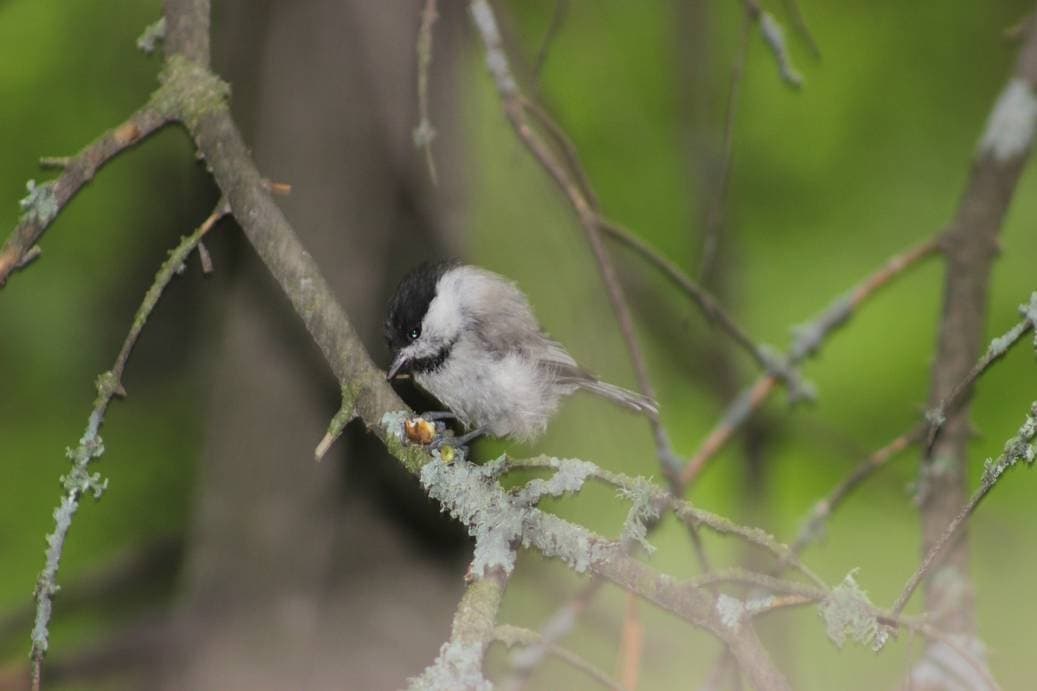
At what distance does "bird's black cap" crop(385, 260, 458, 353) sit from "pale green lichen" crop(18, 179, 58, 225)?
2.32 ft

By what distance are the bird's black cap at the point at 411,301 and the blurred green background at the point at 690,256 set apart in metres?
0.97

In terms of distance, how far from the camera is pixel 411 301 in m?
2.06

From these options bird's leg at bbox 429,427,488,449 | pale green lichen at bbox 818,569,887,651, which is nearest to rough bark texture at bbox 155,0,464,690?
bird's leg at bbox 429,427,488,449

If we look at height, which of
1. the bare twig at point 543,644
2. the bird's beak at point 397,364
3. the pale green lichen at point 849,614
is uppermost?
the bird's beak at point 397,364

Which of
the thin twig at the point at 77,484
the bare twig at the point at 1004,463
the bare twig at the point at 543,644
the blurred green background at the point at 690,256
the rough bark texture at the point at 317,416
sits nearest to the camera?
the bare twig at the point at 1004,463

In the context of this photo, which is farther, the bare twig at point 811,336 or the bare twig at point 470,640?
the bare twig at point 811,336

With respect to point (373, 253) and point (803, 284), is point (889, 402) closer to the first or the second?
point (803, 284)

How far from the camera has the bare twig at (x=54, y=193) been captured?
1468 mm

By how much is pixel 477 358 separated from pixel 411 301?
0.63ft

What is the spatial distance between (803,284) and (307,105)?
180 cm

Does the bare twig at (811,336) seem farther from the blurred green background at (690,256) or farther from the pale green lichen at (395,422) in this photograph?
the pale green lichen at (395,422)

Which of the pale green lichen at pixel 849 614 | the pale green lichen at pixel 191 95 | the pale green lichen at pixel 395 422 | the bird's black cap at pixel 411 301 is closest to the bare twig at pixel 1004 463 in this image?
the pale green lichen at pixel 849 614

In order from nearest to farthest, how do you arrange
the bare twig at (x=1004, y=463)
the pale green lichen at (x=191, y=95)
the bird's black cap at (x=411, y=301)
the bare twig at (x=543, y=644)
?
the bare twig at (x=1004, y=463), the bare twig at (x=543, y=644), the pale green lichen at (x=191, y=95), the bird's black cap at (x=411, y=301)

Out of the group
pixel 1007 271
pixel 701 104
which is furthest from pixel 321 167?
pixel 1007 271
